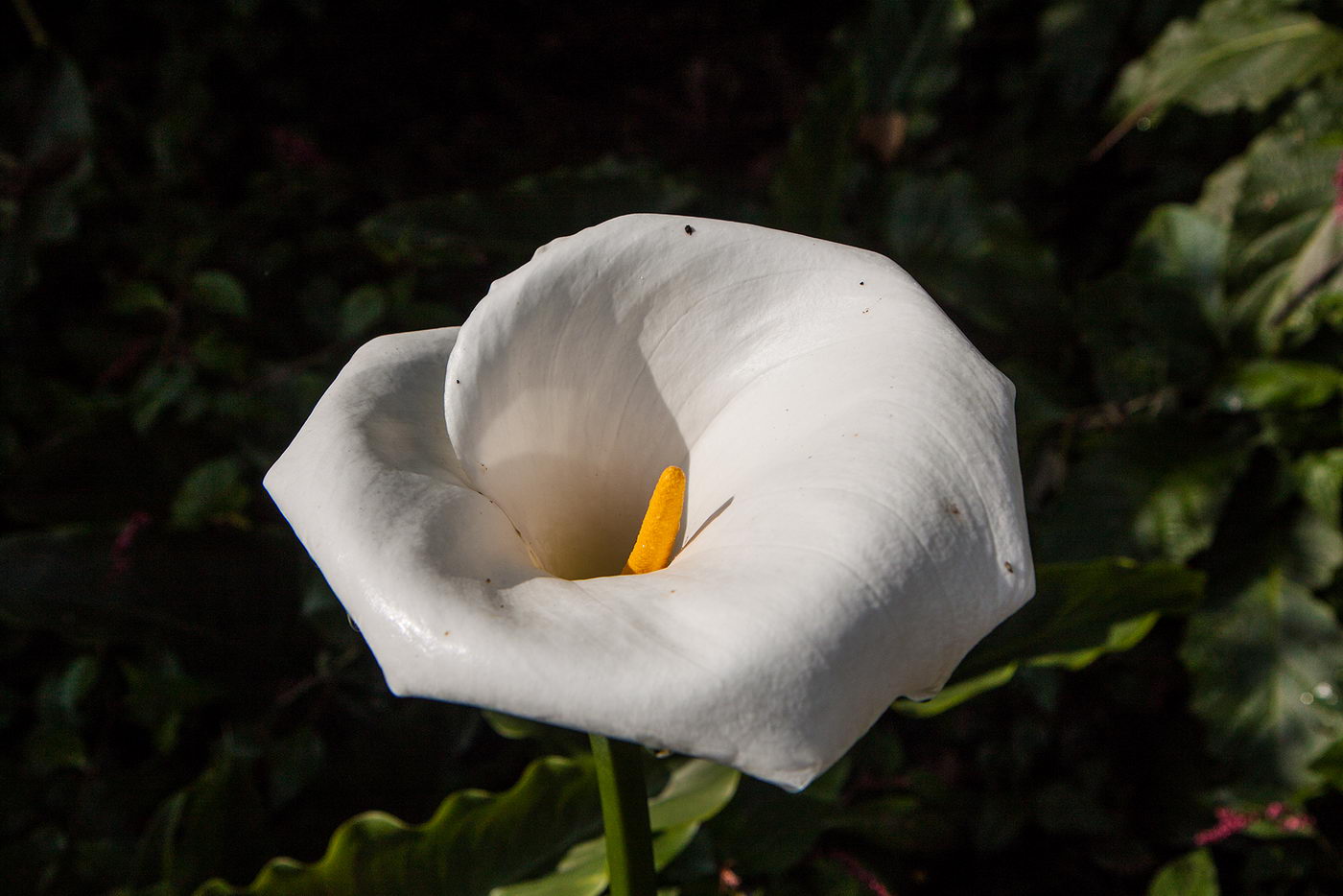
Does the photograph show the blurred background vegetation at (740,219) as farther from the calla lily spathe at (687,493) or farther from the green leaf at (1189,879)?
the calla lily spathe at (687,493)

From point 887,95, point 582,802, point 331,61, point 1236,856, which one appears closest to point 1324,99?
point 887,95

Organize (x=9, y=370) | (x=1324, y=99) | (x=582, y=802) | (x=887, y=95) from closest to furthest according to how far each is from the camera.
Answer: (x=582, y=802) → (x=9, y=370) → (x=1324, y=99) → (x=887, y=95)

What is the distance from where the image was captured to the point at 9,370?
4.40ft

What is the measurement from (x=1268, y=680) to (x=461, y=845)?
1039mm

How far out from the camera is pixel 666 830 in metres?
0.92

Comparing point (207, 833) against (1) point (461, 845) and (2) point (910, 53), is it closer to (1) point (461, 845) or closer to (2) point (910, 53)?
(1) point (461, 845)

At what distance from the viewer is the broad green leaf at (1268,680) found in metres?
1.29

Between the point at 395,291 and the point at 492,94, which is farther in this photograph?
the point at 492,94

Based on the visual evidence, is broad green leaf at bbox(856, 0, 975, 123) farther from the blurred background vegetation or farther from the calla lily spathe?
the calla lily spathe

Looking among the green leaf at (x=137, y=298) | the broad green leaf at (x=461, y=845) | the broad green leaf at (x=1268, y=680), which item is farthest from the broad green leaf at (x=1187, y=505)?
the green leaf at (x=137, y=298)

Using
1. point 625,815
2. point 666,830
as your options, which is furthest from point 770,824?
point 625,815

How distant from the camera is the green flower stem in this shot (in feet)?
2.06

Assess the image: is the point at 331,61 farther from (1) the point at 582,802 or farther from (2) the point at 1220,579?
(2) the point at 1220,579

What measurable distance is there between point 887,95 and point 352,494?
1.48 metres
